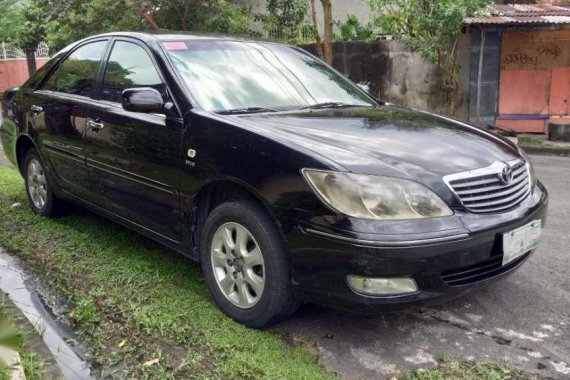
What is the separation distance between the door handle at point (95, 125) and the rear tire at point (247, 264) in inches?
50.6

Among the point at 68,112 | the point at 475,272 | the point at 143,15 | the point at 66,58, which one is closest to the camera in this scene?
the point at 475,272

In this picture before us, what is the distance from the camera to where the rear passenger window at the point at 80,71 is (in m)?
4.41

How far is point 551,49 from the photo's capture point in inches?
443

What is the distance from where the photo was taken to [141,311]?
11.0ft

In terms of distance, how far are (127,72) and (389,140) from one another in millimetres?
1997

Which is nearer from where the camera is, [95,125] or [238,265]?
[238,265]

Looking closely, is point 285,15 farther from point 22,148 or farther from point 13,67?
point 13,67

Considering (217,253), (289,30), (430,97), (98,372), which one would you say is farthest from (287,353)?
(289,30)

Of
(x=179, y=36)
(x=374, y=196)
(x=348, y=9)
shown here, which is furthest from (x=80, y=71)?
(x=348, y=9)

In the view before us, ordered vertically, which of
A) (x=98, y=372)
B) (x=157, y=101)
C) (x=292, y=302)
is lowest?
(x=98, y=372)

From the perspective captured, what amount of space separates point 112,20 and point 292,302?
11.2 m

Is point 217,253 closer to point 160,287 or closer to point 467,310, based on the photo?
point 160,287

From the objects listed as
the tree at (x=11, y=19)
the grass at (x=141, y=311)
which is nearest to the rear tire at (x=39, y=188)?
the grass at (x=141, y=311)

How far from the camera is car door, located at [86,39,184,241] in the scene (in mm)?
3500
